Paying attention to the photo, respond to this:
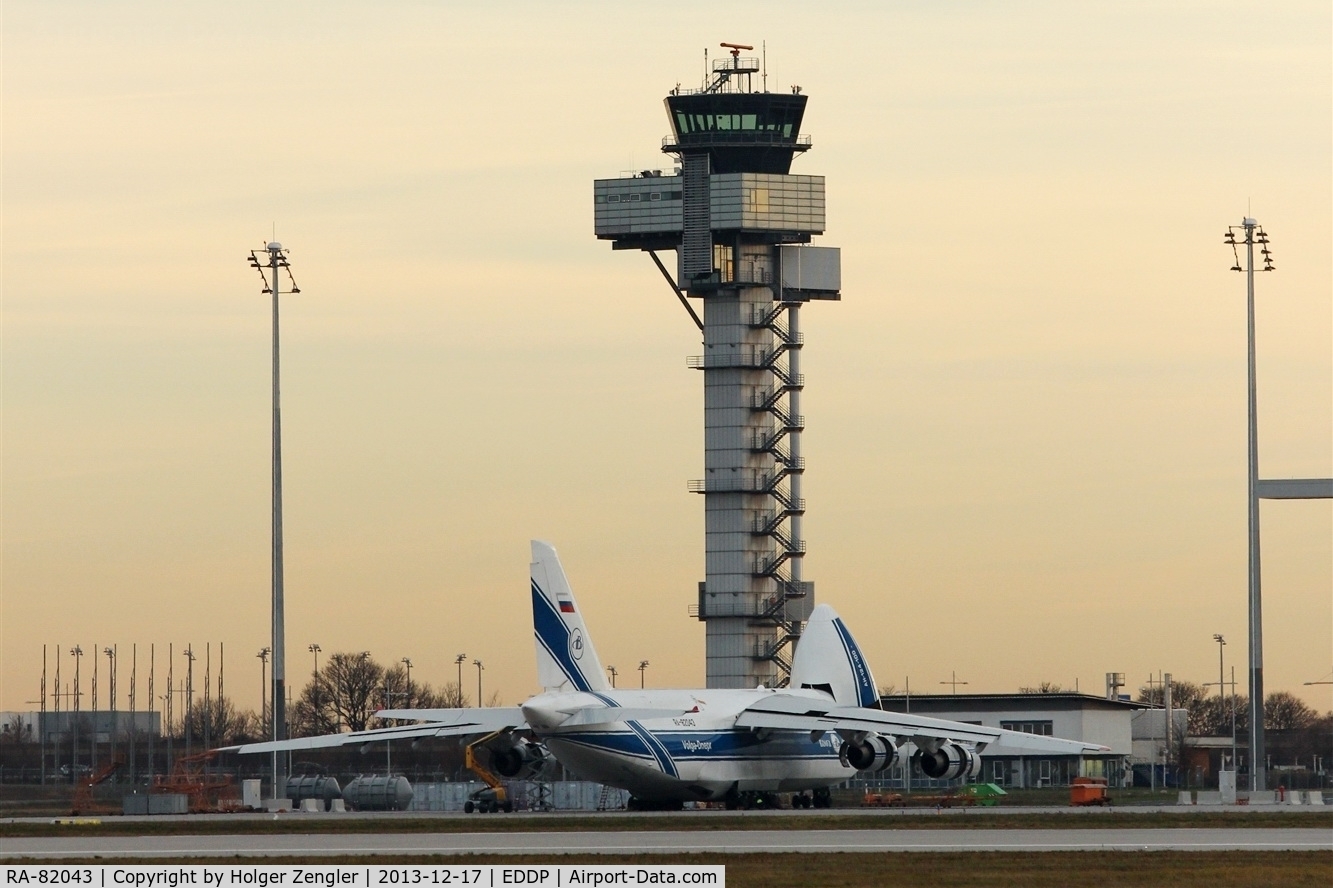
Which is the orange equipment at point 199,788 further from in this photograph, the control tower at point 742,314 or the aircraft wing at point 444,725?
the control tower at point 742,314

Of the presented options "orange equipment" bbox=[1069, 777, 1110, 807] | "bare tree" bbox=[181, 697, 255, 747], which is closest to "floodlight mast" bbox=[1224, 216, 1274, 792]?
"orange equipment" bbox=[1069, 777, 1110, 807]

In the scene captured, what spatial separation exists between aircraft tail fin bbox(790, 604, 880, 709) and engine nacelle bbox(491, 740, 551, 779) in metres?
12.0

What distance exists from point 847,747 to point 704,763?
476 cm

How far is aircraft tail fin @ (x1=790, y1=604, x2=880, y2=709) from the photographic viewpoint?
260 feet

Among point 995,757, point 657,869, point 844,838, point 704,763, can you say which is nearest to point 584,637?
point 704,763

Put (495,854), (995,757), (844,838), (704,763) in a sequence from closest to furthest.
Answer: (495,854) < (844,838) < (704,763) < (995,757)

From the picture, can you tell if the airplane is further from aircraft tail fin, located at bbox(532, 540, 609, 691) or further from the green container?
the green container

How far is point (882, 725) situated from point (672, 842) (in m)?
21.9

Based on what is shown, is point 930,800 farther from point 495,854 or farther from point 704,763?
→ point 495,854

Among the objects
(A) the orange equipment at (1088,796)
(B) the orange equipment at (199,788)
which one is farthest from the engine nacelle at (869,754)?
(B) the orange equipment at (199,788)

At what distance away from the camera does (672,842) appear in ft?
156

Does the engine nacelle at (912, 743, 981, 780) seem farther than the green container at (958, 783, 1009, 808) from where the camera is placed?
No

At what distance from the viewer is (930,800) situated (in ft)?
260

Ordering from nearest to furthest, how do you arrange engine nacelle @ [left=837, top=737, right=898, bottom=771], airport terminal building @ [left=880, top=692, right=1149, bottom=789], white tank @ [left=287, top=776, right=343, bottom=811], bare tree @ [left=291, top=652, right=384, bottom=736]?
engine nacelle @ [left=837, top=737, right=898, bottom=771], white tank @ [left=287, top=776, right=343, bottom=811], airport terminal building @ [left=880, top=692, right=1149, bottom=789], bare tree @ [left=291, top=652, right=384, bottom=736]
